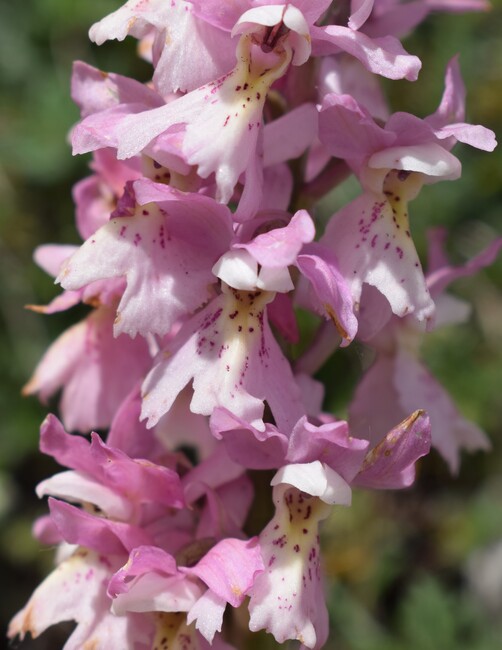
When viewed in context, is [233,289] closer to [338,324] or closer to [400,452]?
[338,324]

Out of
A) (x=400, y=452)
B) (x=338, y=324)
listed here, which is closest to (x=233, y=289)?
(x=338, y=324)

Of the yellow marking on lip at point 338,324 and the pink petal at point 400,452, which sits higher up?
the yellow marking on lip at point 338,324

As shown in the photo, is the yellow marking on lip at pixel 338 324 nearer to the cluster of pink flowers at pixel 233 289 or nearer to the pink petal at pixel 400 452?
the cluster of pink flowers at pixel 233 289

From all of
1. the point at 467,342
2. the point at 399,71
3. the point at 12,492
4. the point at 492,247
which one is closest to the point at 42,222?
the point at 12,492

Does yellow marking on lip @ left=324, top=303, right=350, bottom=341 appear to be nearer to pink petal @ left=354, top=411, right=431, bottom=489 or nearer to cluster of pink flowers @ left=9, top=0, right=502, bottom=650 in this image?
cluster of pink flowers @ left=9, top=0, right=502, bottom=650

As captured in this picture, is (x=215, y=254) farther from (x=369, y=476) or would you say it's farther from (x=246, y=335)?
(x=369, y=476)

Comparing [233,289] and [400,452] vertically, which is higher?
[233,289]

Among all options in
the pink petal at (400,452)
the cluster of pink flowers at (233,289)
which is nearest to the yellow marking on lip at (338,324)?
the cluster of pink flowers at (233,289)

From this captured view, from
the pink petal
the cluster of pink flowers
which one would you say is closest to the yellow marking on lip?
the cluster of pink flowers
